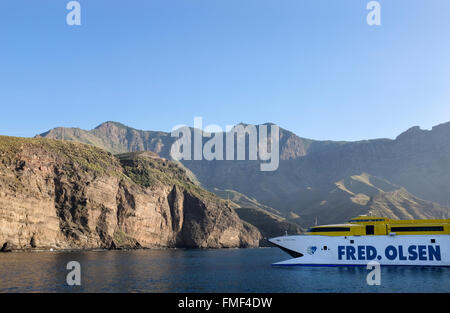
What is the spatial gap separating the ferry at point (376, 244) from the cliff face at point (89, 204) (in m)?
96.4

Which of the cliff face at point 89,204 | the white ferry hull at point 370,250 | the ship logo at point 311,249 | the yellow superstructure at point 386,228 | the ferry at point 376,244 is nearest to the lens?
the white ferry hull at point 370,250

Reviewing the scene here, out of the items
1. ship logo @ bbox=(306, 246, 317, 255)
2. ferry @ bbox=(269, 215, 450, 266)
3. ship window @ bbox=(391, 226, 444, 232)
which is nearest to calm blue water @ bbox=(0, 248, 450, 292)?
ferry @ bbox=(269, 215, 450, 266)

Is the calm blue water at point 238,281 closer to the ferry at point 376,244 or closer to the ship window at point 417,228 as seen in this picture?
the ferry at point 376,244

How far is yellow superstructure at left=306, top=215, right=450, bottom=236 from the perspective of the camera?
6056cm

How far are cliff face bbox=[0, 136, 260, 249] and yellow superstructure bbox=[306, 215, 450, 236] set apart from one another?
99978mm

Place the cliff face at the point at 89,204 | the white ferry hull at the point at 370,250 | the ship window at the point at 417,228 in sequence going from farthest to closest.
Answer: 1. the cliff face at the point at 89,204
2. the ship window at the point at 417,228
3. the white ferry hull at the point at 370,250

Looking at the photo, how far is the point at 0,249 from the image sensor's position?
11644 cm

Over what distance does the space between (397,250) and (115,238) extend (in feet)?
390

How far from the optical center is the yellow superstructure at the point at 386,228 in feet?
199

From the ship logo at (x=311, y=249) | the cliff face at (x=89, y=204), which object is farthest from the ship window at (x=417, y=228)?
the cliff face at (x=89, y=204)

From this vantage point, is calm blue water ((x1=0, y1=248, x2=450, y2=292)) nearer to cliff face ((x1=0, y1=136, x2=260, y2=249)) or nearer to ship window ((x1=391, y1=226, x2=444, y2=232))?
ship window ((x1=391, y1=226, x2=444, y2=232))
